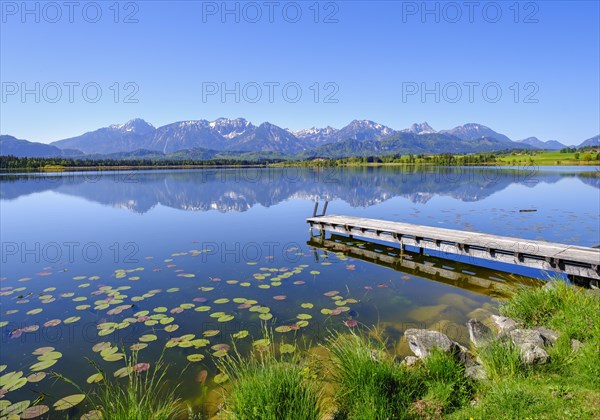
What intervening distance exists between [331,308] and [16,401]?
753 cm

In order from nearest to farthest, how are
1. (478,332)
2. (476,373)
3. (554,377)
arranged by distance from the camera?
(554,377)
(476,373)
(478,332)

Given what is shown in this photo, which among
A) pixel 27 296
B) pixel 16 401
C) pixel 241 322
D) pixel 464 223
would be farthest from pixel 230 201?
pixel 16 401

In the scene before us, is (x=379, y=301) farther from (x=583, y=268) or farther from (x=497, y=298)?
(x=583, y=268)

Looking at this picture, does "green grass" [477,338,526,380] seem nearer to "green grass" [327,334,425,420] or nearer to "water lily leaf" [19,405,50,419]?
"green grass" [327,334,425,420]

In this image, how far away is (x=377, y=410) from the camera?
4883 mm

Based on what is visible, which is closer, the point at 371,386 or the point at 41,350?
the point at 371,386

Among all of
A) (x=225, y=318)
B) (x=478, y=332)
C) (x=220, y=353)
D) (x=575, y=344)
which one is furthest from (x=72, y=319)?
(x=575, y=344)

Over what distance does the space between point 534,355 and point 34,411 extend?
8.87 m

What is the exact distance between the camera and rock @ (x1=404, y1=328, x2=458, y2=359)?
251 inches

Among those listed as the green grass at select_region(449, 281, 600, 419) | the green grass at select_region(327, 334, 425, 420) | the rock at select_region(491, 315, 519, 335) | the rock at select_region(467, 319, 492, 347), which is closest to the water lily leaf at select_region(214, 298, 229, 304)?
the green grass at select_region(327, 334, 425, 420)

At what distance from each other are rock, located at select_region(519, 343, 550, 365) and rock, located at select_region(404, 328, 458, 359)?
1.10 meters

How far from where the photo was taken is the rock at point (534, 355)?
5863 mm

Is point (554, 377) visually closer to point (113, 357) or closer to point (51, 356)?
point (113, 357)

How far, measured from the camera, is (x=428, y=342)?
665 cm
